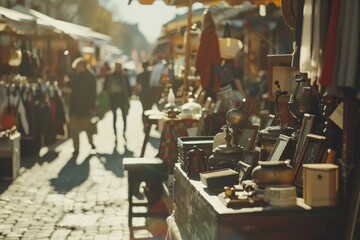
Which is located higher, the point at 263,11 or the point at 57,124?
the point at 263,11

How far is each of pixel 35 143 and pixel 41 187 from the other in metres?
3.63

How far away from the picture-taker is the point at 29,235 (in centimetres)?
666

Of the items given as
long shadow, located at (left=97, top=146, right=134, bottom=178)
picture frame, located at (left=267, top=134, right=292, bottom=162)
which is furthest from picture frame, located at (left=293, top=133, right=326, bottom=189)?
long shadow, located at (left=97, top=146, right=134, bottom=178)

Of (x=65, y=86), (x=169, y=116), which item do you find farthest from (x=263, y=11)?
(x=65, y=86)

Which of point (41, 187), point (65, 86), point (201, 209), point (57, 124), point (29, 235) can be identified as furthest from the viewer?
point (65, 86)

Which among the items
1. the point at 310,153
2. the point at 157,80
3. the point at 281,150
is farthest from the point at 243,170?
the point at 157,80

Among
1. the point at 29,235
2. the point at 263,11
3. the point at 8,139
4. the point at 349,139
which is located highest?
the point at 263,11

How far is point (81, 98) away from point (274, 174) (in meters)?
9.42

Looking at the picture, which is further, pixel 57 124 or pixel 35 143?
pixel 57 124

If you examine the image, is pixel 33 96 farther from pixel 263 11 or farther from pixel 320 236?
pixel 320 236

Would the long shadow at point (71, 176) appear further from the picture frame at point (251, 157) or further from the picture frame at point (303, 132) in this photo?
the picture frame at point (303, 132)

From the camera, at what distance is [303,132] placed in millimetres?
4266

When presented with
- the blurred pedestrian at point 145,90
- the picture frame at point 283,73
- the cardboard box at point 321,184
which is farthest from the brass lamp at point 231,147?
the blurred pedestrian at point 145,90

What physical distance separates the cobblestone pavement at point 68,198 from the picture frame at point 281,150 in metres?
2.81
